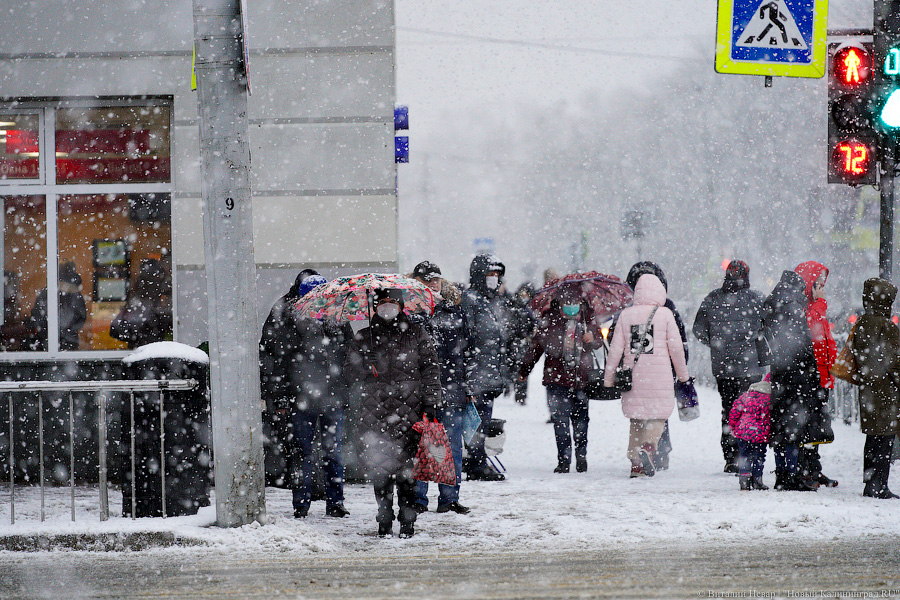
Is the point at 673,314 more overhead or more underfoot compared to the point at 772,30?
more underfoot

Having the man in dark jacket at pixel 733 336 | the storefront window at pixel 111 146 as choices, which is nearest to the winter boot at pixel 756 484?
the man in dark jacket at pixel 733 336

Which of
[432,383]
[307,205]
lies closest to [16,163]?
[307,205]

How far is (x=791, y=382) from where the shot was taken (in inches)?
323

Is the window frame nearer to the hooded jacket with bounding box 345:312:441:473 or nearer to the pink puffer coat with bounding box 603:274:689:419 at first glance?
the hooded jacket with bounding box 345:312:441:473

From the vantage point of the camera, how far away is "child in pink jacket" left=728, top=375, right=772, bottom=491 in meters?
8.12

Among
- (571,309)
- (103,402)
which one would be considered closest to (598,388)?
(571,309)

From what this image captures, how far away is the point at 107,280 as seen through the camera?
962 cm

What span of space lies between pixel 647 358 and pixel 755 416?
1493 millimetres

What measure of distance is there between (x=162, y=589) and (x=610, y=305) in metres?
5.73

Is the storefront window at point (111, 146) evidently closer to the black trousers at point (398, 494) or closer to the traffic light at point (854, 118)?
the black trousers at point (398, 494)

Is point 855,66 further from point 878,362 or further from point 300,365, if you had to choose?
point 300,365

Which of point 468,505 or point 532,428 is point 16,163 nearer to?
point 468,505

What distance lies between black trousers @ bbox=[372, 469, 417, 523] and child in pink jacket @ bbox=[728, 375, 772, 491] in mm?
2937

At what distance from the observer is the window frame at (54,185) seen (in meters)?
9.45
